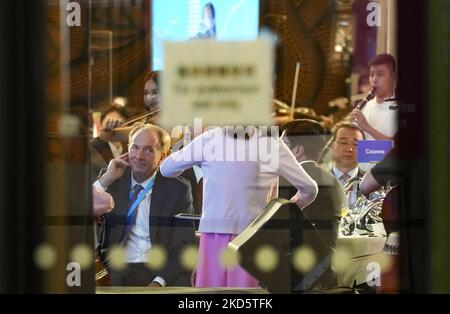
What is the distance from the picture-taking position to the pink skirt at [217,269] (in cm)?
277

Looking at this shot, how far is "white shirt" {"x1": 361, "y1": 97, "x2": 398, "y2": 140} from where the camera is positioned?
272cm

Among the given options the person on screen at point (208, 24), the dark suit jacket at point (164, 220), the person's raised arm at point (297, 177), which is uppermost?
the person on screen at point (208, 24)

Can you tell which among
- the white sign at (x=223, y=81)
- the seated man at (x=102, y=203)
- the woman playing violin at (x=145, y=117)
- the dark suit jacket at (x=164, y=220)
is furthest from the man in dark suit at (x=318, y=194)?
the seated man at (x=102, y=203)

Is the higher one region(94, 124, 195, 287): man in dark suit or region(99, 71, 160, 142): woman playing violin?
region(99, 71, 160, 142): woman playing violin

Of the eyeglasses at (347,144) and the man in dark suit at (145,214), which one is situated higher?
the eyeglasses at (347,144)

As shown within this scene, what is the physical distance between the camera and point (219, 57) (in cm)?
272

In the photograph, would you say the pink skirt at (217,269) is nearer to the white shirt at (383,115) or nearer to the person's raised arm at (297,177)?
the person's raised arm at (297,177)

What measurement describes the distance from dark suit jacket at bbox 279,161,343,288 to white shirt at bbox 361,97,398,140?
273 millimetres

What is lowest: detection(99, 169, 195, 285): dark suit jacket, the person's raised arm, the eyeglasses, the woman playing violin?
detection(99, 169, 195, 285): dark suit jacket

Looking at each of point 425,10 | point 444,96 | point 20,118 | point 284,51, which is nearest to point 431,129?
point 444,96

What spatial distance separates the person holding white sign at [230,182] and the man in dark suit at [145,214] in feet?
0.21

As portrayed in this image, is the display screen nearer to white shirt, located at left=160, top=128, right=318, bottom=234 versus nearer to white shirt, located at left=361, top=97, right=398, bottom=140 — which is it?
white shirt, located at left=160, top=128, right=318, bottom=234

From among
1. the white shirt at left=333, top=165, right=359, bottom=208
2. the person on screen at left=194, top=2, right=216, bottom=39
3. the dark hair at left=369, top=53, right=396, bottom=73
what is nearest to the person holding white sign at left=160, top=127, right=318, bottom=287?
the white shirt at left=333, top=165, right=359, bottom=208
